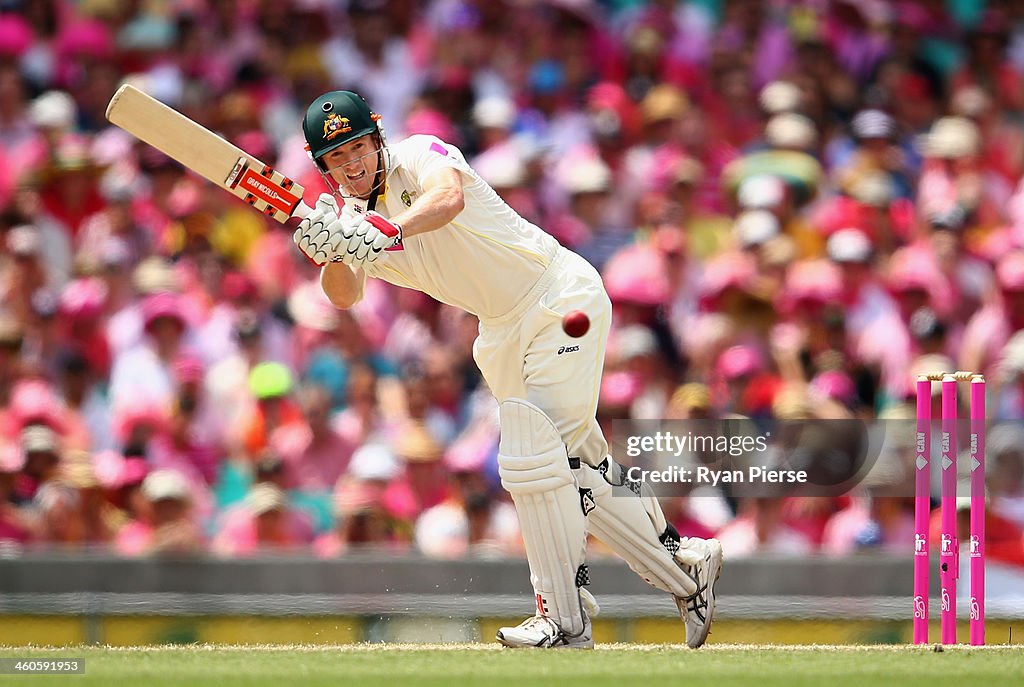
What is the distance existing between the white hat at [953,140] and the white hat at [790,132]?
618 mm

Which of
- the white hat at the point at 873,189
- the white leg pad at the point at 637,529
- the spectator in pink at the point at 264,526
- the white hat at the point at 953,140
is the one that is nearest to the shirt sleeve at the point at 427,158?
the white leg pad at the point at 637,529

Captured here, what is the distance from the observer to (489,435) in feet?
25.3

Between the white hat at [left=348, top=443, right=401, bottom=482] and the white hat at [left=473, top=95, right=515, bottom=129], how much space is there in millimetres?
2202

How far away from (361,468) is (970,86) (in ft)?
13.6

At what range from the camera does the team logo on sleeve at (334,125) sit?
541 centimetres

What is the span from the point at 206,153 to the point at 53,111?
4277 millimetres

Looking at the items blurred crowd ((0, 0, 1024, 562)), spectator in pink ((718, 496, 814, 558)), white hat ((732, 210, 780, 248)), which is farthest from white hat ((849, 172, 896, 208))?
spectator in pink ((718, 496, 814, 558))

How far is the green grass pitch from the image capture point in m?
4.67

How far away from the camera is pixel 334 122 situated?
5.41m

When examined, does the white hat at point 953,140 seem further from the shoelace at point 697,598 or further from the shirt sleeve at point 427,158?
the shirt sleeve at point 427,158

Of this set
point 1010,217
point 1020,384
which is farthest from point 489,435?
point 1010,217

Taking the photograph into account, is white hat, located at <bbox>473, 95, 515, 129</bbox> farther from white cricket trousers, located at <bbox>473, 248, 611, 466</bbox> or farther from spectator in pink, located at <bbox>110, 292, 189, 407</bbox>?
white cricket trousers, located at <bbox>473, 248, 611, 466</bbox>

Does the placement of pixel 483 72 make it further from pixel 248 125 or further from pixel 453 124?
pixel 248 125

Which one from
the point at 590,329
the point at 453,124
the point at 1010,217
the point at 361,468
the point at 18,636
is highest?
the point at 453,124
